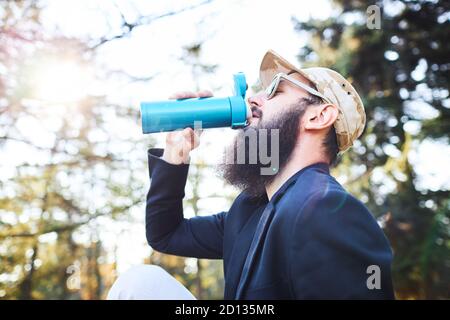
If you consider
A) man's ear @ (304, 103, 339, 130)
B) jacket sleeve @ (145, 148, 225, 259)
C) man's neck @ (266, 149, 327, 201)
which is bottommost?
jacket sleeve @ (145, 148, 225, 259)

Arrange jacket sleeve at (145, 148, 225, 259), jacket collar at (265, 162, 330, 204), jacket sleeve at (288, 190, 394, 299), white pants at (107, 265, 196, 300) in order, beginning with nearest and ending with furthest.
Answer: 1. jacket sleeve at (288, 190, 394, 299)
2. white pants at (107, 265, 196, 300)
3. jacket collar at (265, 162, 330, 204)
4. jacket sleeve at (145, 148, 225, 259)

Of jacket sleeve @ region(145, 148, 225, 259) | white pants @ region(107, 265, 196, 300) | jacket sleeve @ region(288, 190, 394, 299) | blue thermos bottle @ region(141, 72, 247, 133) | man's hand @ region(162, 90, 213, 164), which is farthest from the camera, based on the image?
jacket sleeve @ region(145, 148, 225, 259)

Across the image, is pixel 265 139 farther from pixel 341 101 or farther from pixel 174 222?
pixel 174 222

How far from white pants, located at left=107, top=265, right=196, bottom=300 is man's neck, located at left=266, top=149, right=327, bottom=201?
57 centimetres

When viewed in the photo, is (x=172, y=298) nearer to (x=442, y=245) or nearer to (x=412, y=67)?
(x=442, y=245)

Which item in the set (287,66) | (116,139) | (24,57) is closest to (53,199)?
(116,139)

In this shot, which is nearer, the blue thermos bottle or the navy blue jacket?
the navy blue jacket

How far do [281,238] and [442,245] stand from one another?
5546mm

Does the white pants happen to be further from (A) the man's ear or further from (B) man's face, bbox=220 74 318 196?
(A) the man's ear

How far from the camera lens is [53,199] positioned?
266 inches

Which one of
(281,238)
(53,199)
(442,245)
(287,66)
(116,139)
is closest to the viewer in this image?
(281,238)

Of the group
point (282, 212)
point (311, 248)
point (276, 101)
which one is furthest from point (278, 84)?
point (311, 248)

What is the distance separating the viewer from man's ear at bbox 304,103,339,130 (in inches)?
67.9

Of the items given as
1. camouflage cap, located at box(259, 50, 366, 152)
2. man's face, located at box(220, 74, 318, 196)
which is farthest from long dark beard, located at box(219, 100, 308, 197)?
camouflage cap, located at box(259, 50, 366, 152)
